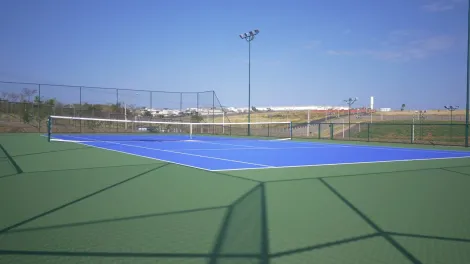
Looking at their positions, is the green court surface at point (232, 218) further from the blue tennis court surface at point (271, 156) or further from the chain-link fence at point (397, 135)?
the chain-link fence at point (397, 135)

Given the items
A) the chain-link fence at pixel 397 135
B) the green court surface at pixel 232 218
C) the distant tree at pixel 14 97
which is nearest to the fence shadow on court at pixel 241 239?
the green court surface at pixel 232 218

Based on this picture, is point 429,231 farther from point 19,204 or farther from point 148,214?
point 19,204

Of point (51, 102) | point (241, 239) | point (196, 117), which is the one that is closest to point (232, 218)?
point (241, 239)

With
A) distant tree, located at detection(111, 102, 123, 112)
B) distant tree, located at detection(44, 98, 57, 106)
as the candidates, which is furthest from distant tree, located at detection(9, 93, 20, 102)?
distant tree, located at detection(111, 102, 123, 112)

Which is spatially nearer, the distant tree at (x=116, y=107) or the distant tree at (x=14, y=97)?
the distant tree at (x=14, y=97)

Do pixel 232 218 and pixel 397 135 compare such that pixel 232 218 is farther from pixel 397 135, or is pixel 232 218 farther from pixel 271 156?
pixel 397 135

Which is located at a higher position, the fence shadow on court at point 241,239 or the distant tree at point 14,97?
the distant tree at point 14,97

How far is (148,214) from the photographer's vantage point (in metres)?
4.83

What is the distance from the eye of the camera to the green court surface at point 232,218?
3.44 m

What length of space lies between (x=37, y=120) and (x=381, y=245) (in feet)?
119

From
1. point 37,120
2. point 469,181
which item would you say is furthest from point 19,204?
point 37,120

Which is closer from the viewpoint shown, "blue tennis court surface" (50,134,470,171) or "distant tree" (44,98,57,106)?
"blue tennis court surface" (50,134,470,171)

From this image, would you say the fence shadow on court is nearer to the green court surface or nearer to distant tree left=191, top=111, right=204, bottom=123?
the green court surface

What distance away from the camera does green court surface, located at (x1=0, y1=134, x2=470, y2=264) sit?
11.3 ft
